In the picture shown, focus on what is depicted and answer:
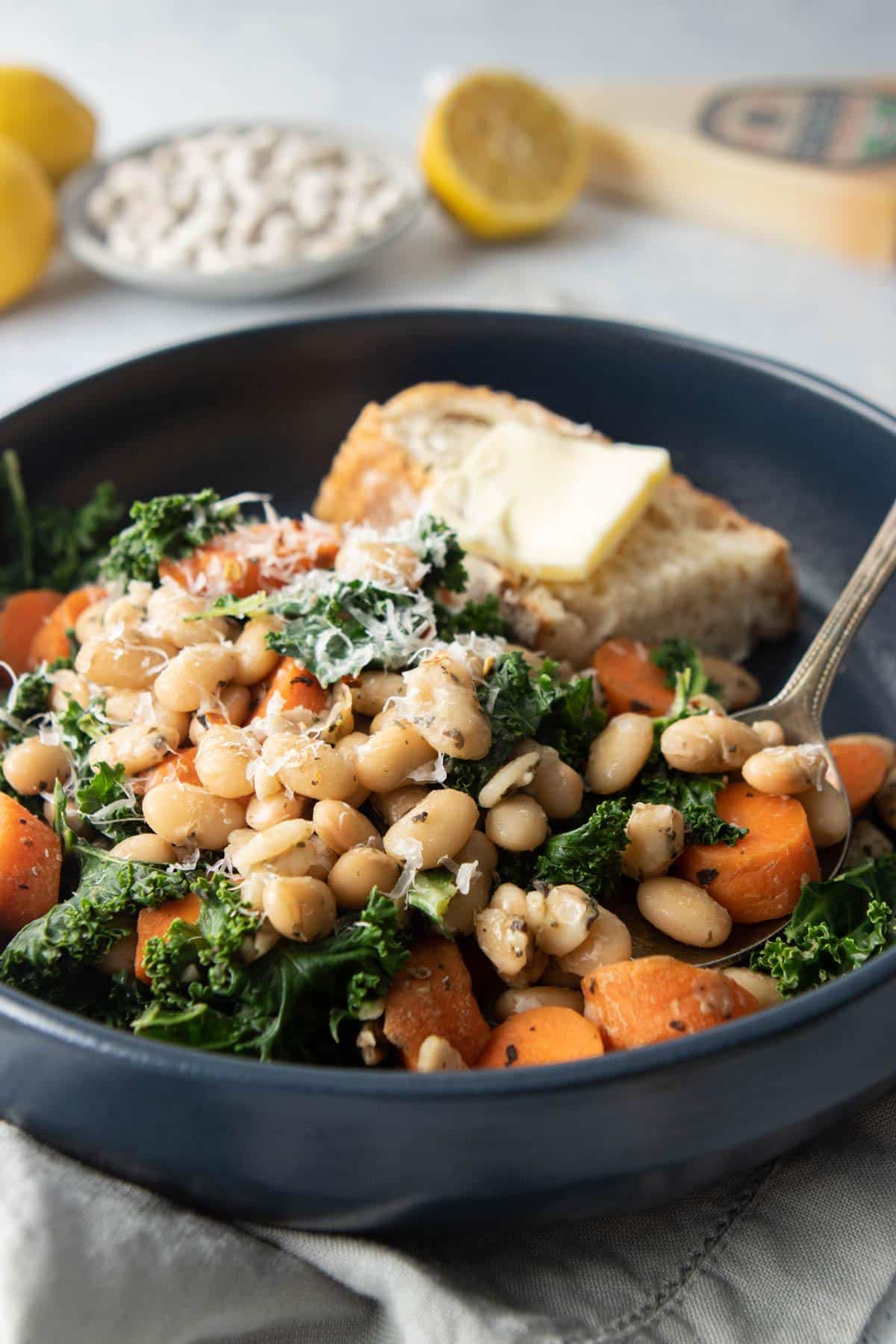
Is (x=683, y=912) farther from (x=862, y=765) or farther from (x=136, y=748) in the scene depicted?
(x=136, y=748)

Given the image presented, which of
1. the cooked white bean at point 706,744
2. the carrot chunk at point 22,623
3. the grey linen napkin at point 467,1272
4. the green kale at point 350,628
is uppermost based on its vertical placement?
the green kale at point 350,628

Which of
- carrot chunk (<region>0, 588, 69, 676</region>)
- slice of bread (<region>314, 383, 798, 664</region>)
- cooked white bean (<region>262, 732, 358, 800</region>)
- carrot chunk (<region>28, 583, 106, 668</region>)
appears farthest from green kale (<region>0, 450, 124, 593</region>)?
cooked white bean (<region>262, 732, 358, 800</region>)

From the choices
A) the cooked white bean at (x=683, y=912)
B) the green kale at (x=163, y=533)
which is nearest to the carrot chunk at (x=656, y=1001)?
the cooked white bean at (x=683, y=912)

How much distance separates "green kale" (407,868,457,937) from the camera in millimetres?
2156

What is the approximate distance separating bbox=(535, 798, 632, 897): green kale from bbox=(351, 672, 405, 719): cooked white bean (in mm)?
414

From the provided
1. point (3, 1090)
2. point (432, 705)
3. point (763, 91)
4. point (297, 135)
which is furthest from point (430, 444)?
point (763, 91)

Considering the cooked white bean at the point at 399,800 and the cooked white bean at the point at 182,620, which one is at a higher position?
the cooked white bean at the point at 182,620

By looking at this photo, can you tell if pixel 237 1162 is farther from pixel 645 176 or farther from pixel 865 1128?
pixel 645 176

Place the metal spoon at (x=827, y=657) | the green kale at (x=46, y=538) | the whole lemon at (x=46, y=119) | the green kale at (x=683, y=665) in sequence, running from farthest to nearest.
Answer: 1. the whole lemon at (x=46, y=119)
2. the green kale at (x=46, y=538)
3. the green kale at (x=683, y=665)
4. the metal spoon at (x=827, y=657)

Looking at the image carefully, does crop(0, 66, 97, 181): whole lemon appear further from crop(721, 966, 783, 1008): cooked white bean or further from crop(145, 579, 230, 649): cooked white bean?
crop(721, 966, 783, 1008): cooked white bean

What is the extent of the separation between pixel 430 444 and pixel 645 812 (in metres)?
1.60

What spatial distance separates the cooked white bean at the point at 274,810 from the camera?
228cm

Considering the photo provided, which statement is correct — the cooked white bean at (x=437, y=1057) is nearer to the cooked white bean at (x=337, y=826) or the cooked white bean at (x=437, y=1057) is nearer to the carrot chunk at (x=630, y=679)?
the cooked white bean at (x=337, y=826)

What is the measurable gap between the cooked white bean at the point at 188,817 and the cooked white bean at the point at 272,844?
0.34 ft
